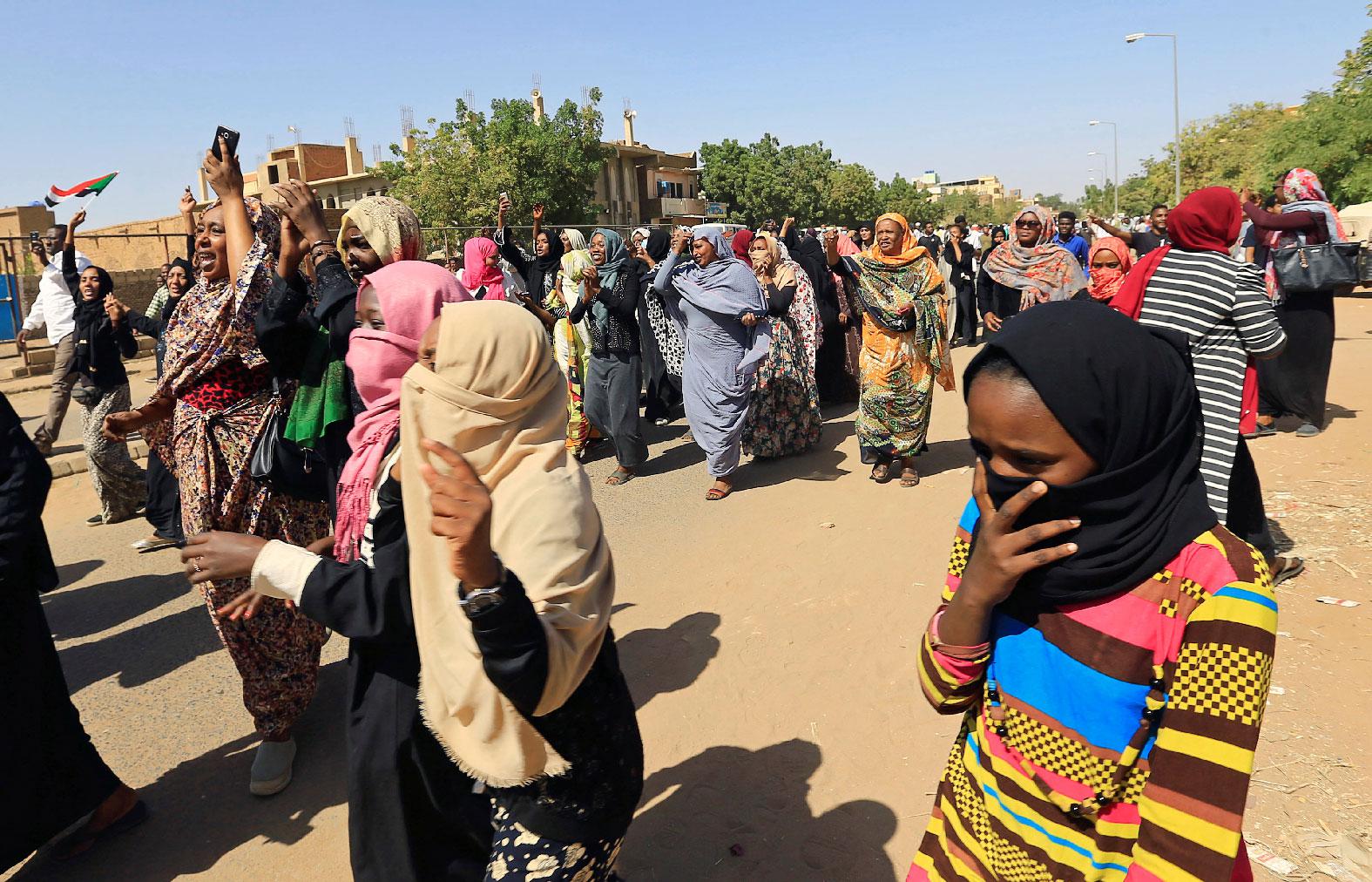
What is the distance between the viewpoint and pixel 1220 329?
13.3 feet

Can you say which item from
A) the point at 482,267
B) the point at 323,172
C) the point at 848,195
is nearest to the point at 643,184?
the point at 848,195

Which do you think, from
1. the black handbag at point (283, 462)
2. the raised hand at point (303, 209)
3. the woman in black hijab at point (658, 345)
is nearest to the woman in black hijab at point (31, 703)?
the black handbag at point (283, 462)

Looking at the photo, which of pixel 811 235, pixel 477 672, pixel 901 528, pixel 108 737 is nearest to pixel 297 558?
pixel 477 672

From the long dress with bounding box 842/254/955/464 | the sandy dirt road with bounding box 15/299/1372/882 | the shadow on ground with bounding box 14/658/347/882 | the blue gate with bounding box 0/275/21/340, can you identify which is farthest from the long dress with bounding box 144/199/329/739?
the blue gate with bounding box 0/275/21/340

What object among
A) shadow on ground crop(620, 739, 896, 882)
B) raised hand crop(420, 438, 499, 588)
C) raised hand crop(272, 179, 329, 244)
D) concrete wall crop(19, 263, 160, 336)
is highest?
concrete wall crop(19, 263, 160, 336)

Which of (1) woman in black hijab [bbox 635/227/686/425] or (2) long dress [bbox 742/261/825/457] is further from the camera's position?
(1) woman in black hijab [bbox 635/227/686/425]

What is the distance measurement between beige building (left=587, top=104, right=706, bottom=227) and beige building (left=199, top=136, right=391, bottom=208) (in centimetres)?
1060

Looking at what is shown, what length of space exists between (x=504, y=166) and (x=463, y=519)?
1427 inches

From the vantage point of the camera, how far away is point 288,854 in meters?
3.07

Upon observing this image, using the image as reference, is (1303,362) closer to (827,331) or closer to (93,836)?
(827,331)

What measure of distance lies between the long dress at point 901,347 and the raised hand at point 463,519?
5673mm

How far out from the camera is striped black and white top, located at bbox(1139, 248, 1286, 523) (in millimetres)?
3957

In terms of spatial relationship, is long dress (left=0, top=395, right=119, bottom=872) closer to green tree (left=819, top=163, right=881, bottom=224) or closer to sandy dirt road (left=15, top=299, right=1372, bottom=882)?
sandy dirt road (left=15, top=299, right=1372, bottom=882)

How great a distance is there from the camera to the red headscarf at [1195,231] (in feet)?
13.3
